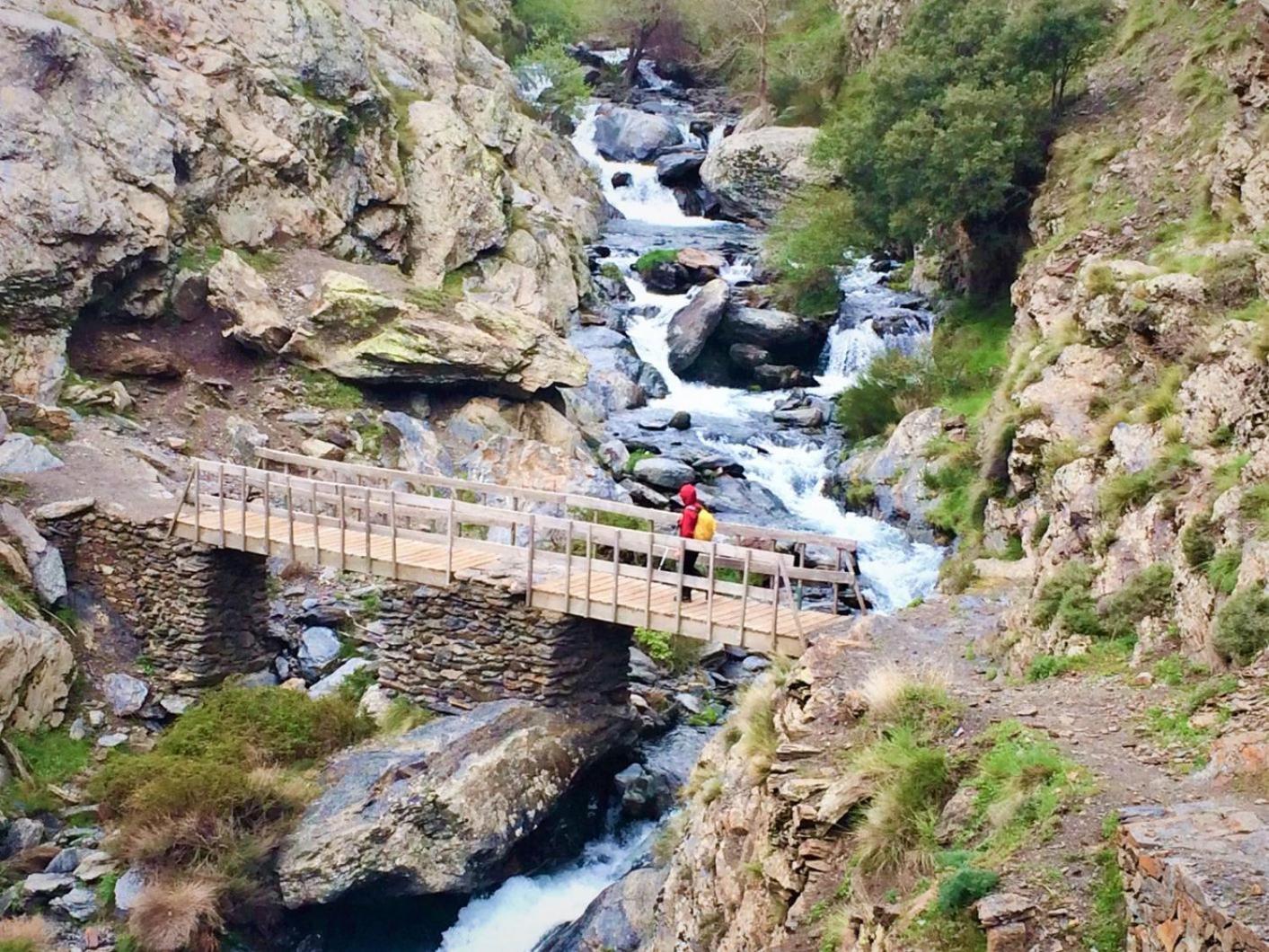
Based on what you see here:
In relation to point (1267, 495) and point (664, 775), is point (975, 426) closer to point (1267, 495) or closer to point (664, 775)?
point (664, 775)

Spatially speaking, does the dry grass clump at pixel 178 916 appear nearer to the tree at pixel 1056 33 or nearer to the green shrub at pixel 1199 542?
the green shrub at pixel 1199 542

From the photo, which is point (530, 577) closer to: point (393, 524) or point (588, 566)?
point (588, 566)

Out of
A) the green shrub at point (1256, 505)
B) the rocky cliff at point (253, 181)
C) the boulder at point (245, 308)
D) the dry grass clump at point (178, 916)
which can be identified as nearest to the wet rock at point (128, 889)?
the dry grass clump at point (178, 916)

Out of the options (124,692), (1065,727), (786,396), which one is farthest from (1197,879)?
(786,396)

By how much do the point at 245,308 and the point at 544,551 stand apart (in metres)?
11.1

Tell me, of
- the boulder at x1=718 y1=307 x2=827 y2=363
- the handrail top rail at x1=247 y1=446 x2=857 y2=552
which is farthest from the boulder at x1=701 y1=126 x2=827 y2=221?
the handrail top rail at x1=247 y1=446 x2=857 y2=552

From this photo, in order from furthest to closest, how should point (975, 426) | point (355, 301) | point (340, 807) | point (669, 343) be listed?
point (669, 343) → point (355, 301) → point (975, 426) → point (340, 807)

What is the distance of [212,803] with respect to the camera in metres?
13.7

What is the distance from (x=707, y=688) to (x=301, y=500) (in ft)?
26.6

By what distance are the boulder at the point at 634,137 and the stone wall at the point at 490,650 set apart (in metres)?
33.0

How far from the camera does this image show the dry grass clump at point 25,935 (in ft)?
40.4

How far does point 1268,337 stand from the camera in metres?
11.3

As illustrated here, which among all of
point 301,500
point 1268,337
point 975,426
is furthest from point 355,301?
point 1268,337

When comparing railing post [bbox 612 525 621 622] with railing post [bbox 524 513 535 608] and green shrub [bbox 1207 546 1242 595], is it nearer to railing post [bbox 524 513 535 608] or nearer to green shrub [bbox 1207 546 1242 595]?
railing post [bbox 524 513 535 608]
